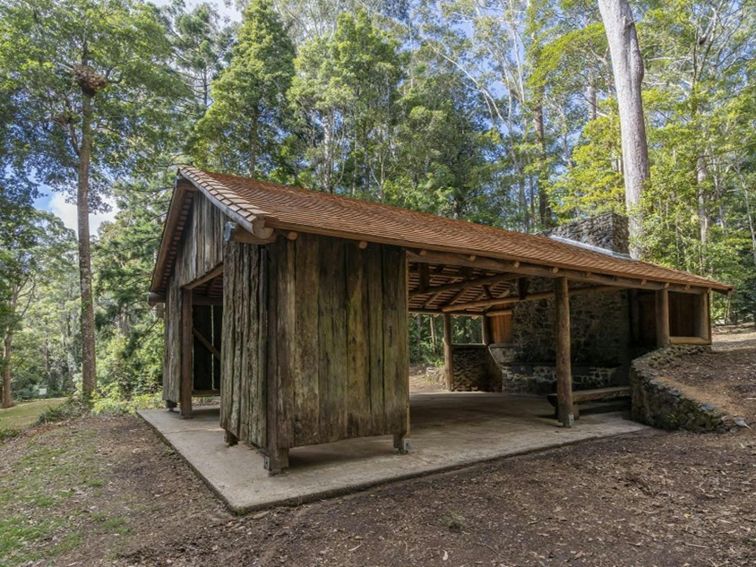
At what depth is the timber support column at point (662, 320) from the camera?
802 centimetres

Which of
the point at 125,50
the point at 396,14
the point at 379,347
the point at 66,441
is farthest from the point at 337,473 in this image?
the point at 396,14

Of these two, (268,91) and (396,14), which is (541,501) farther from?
(396,14)

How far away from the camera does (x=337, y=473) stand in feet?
13.5

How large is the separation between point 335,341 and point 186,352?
4.31 meters

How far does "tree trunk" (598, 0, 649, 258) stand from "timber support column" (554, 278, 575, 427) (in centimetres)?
698

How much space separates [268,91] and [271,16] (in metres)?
3.65

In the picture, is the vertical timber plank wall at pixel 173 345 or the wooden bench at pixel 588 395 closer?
the wooden bench at pixel 588 395

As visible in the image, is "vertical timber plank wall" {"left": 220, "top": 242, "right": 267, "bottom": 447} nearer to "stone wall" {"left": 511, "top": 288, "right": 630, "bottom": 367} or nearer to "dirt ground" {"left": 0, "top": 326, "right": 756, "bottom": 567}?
"dirt ground" {"left": 0, "top": 326, "right": 756, "bottom": 567}

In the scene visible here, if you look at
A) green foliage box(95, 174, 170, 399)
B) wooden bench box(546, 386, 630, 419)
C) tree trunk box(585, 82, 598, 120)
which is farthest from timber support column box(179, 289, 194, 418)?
tree trunk box(585, 82, 598, 120)

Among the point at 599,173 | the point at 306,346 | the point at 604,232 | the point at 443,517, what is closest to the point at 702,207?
the point at 599,173

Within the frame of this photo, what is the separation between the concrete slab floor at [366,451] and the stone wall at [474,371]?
5462 millimetres

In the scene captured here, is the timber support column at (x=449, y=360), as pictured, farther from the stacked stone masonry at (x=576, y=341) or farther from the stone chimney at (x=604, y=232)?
the stone chimney at (x=604, y=232)

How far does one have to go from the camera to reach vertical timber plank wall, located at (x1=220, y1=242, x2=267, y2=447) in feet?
14.1

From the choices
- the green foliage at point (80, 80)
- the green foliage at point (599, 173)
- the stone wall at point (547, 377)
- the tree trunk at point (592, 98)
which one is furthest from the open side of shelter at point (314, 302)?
the tree trunk at point (592, 98)
